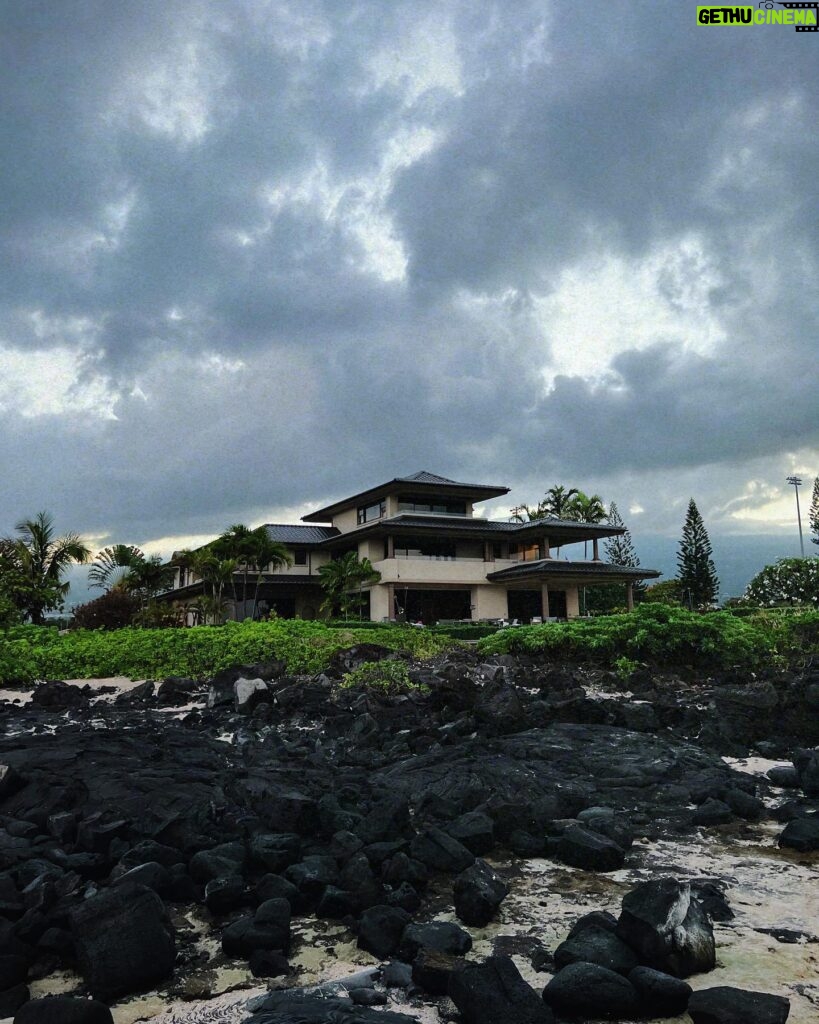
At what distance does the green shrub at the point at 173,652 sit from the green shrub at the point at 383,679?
2.07 m

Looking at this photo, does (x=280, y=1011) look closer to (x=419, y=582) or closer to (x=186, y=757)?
(x=186, y=757)

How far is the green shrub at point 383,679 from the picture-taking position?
11188mm

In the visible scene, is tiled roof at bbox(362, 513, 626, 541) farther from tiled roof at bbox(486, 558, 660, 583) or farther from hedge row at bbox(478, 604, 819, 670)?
hedge row at bbox(478, 604, 819, 670)

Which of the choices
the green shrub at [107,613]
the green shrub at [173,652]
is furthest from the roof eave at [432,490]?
the green shrub at [173,652]

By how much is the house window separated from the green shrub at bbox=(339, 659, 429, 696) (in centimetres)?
2852

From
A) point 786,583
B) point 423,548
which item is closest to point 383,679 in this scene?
point 423,548

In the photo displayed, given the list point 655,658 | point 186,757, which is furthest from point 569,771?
point 655,658

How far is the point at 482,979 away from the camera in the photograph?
261 cm

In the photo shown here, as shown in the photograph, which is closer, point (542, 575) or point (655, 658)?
point (655, 658)

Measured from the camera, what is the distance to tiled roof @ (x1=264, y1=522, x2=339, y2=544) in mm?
43275

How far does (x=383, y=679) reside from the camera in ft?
37.8

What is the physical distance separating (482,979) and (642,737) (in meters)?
5.13

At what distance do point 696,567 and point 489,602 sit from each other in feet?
72.1

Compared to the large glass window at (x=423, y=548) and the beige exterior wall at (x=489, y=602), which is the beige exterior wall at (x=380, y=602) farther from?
the beige exterior wall at (x=489, y=602)
